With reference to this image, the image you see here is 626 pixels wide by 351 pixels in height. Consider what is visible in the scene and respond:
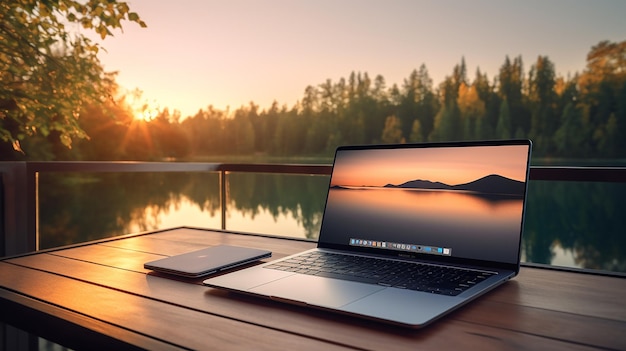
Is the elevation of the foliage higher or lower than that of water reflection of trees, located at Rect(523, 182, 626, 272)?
higher

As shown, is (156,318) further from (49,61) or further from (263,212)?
(263,212)

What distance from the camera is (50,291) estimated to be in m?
0.74

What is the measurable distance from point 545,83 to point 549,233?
367 inches

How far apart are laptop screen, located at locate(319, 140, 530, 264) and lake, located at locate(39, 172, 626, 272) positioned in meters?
13.2

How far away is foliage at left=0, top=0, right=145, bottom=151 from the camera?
179 inches

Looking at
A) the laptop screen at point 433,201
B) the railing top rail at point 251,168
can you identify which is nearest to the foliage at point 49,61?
the railing top rail at point 251,168

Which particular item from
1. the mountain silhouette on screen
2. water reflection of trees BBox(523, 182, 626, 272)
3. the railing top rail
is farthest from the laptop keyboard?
water reflection of trees BBox(523, 182, 626, 272)

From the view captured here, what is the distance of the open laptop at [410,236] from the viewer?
2.13 ft

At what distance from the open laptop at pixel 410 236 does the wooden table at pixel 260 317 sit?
24 mm

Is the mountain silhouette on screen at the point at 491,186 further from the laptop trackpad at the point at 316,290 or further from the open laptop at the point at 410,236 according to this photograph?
the laptop trackpad at the point at 316,290

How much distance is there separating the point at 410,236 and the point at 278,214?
20775mm

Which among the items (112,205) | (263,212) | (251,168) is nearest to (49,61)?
(251,168)

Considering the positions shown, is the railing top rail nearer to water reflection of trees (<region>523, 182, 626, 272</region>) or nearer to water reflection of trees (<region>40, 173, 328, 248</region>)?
water reflection of trees (<region>40, 173, 328, 248</region>)

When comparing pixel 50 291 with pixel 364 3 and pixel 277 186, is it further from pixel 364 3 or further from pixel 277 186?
pixel 277 186
